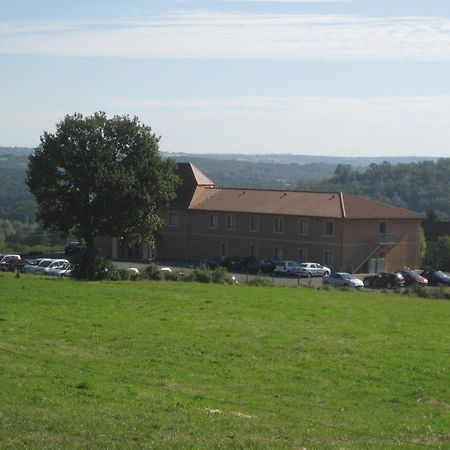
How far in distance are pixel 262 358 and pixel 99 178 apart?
27.6 metres

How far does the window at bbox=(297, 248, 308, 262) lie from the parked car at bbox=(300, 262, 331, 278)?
516 cm

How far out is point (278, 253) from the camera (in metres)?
75.7

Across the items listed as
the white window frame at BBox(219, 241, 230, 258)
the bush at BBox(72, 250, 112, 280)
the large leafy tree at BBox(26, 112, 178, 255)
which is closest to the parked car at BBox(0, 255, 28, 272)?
the large leafy tree at BBox(26, 112, 178, 255)

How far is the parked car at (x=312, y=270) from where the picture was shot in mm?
67125

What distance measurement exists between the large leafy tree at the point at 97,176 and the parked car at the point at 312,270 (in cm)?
1715

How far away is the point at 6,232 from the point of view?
151 metres

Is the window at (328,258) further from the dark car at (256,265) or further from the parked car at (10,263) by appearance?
the parked car at (10,263)

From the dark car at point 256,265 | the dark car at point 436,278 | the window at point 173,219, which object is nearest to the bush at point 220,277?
the dark car at point 256,265

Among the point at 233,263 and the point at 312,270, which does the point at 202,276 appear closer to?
the point at 312,270

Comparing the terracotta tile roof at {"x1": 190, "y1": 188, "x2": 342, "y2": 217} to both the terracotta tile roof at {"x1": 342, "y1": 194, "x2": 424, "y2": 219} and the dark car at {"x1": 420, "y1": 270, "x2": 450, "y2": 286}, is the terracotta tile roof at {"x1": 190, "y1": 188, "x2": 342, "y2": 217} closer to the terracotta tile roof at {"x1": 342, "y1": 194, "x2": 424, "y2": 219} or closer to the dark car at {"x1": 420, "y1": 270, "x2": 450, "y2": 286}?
the terracotta tile roof at {"x1": 342, "y1": 194, "x2": 424, "y2": 219}

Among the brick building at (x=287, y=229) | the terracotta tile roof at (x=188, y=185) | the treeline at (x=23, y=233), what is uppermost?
the terracotta tile roof at (x=188, y=185)

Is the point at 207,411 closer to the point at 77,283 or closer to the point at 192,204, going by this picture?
the point at 77,283

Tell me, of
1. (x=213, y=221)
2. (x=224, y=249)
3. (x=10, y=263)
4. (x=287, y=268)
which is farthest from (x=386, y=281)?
(x=10, y=263)

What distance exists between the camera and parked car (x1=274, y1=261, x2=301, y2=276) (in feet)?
221
